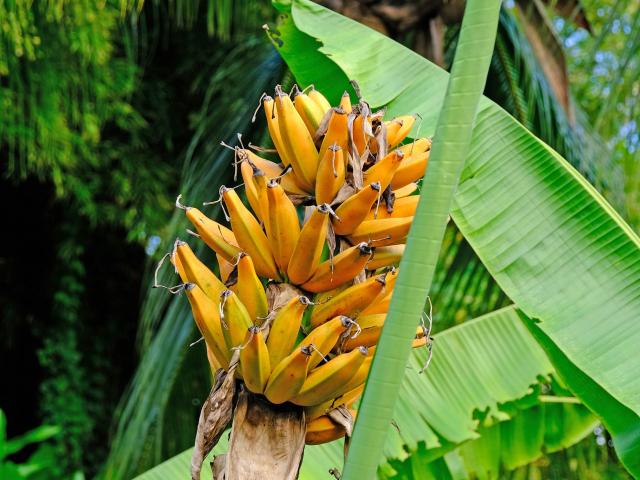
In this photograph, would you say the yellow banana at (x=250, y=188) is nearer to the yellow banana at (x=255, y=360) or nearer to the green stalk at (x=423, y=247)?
the yellow banana at (x=255, y=360)

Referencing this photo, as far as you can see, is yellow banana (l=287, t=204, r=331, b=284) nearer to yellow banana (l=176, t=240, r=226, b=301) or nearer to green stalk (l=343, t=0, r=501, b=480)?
yellow banana (l=176, t=240, r=226, b=301)

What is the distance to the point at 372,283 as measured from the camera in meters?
0.81

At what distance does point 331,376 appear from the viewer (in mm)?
790

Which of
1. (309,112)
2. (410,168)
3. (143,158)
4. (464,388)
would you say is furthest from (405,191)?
(143,158)

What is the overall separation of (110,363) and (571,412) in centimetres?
352

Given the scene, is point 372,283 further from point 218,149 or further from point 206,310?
point 218,149

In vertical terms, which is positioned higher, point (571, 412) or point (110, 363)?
point (571, 412)

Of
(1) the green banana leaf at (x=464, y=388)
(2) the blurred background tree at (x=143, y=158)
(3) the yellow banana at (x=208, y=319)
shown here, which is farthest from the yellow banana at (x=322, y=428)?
(2) the blurred background tree at (x=143, y=158)

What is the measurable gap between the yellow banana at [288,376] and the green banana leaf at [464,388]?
619mm

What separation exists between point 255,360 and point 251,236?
0.14 metres

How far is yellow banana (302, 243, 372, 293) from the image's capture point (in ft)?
2.66

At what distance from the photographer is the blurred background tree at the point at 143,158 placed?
8.36 feet

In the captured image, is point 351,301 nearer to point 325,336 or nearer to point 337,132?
point 325,336

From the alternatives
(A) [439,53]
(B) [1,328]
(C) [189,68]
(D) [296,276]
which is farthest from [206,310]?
(B) [1,328]
